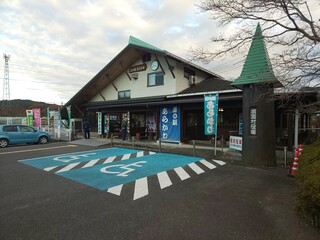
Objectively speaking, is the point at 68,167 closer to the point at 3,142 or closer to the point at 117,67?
the point at 3,142

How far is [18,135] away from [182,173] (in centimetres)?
1211

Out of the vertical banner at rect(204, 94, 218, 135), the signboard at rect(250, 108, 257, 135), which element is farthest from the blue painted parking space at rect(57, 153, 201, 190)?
the signboard at rect(250, 108, 257, 135)

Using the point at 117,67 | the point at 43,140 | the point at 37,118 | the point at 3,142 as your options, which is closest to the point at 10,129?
the point at 3,142

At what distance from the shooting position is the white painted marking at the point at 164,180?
5281 millimetres

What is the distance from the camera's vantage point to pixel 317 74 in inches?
198

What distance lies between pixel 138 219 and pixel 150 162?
4.65m

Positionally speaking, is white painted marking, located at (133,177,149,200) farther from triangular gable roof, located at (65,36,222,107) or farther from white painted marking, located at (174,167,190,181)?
triangular gable roof, located at (65,36,222,107)

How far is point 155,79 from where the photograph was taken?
14.5 m

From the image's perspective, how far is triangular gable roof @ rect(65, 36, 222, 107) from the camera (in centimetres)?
1319

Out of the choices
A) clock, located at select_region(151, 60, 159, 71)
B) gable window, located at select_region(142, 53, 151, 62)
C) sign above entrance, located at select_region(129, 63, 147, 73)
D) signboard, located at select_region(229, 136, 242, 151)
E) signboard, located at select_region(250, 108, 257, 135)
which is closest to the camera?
signboard, located at select_region(250, 108, 257, 135)

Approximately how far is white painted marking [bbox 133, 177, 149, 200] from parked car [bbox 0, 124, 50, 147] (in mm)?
11477

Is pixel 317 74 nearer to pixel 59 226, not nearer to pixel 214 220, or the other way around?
pixel 214 220

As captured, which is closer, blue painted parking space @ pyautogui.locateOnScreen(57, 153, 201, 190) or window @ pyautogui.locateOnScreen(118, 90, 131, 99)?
blue painted parking space @ pyautogui.locateOnScreen(57, 153, 201, 190)

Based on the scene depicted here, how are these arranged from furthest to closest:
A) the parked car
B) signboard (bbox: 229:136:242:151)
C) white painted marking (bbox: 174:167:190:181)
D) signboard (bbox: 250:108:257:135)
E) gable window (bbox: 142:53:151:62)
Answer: gable window (bbox: 142:53:151:62)
the parked car
signboard (bbox: 229:136:242:151)
signboard (bbox: 250:108:257:135)
white painted marking (bbox: 174:167:190:181)
